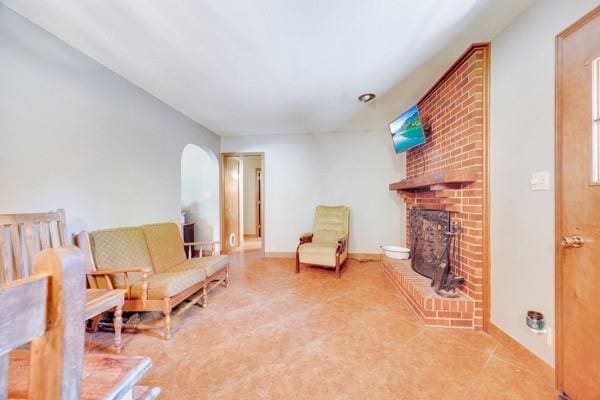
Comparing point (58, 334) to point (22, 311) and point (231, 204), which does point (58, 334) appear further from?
point (231, 204)

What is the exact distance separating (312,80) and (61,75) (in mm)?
2062

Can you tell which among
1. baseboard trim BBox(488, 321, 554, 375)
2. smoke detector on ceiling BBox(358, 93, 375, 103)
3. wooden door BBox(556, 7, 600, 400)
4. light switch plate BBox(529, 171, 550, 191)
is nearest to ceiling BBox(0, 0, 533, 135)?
smoke detector on ceiling BBox(358, 93, 375, 103)

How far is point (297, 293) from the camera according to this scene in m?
2.77

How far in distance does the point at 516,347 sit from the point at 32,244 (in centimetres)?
331

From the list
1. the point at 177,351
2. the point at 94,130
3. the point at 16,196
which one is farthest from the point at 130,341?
the point at 94,130

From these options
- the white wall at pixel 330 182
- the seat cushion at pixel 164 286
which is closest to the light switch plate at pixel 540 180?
the white wall at pixel 330 182

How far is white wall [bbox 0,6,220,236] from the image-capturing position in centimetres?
156

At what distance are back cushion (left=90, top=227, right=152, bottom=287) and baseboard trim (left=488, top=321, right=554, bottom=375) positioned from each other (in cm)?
277

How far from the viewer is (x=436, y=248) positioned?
2.46 meters

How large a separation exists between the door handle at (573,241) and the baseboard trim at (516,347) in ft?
2.57

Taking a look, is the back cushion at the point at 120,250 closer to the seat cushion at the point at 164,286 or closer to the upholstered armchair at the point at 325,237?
the seat cushion at the point at 164,286

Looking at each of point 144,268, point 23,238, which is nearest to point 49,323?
point 144,268

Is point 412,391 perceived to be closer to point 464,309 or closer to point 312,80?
point 464,309

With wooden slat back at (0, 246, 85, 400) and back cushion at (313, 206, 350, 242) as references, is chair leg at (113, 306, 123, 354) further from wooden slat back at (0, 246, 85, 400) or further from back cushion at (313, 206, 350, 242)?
back cushion at (313, 206, 350, 242)
